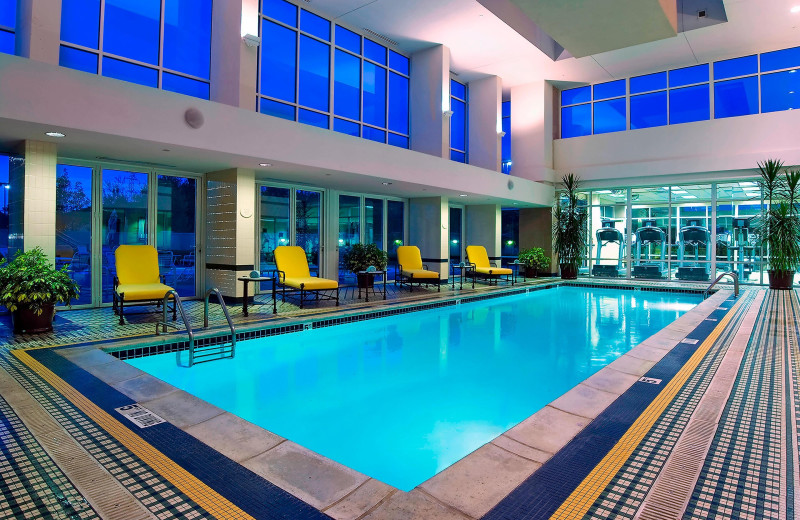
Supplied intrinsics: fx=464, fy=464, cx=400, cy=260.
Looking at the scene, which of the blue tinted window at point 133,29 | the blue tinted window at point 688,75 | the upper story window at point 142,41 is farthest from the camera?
the blue tinted window at point 688,75

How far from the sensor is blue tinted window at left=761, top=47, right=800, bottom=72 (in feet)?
37.8

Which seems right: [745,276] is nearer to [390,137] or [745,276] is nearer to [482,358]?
[390,137]

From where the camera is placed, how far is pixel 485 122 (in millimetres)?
13617

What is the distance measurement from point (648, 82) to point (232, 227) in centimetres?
1243

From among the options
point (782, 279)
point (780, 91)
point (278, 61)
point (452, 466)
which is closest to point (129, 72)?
point (278, 61)

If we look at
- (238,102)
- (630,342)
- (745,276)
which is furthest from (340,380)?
(745,276)

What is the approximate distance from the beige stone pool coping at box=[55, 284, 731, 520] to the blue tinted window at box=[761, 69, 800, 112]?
475 inches

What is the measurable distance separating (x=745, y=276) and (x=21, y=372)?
15227 mm

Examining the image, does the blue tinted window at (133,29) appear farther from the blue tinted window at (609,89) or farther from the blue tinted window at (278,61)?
the blue tinted window at (609,89)

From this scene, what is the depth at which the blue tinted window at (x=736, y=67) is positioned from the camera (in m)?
12.0

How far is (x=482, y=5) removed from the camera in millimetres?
8844

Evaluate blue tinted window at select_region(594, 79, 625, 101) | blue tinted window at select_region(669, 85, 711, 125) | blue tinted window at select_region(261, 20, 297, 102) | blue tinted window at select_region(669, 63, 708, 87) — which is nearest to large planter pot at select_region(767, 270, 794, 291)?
blue tinted window at select_region(669, 85, 711, 125)

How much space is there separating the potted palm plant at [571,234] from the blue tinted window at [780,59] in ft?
17.1

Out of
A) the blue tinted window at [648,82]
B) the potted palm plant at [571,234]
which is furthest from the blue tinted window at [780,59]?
the potted palm plant at [571,234]
